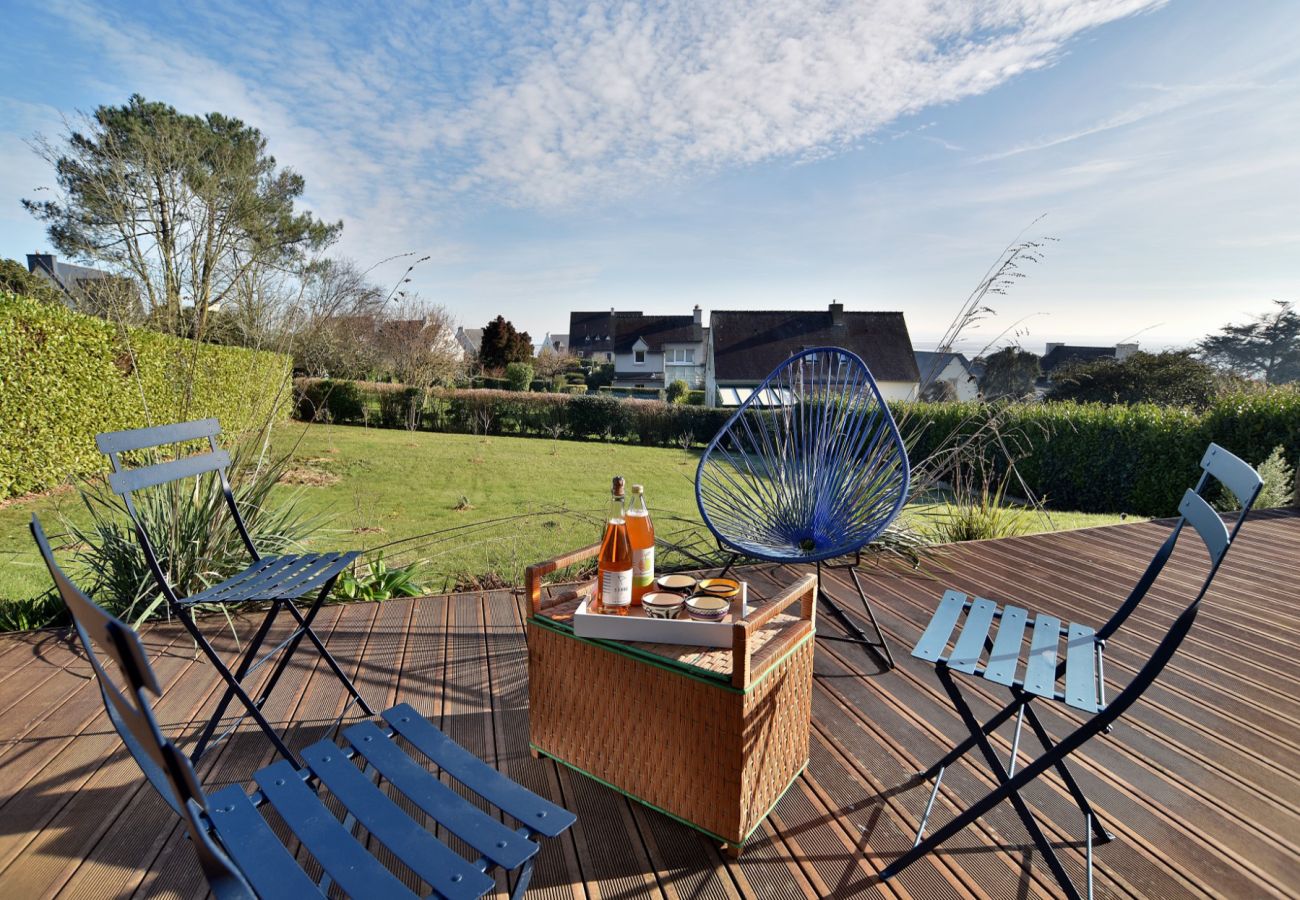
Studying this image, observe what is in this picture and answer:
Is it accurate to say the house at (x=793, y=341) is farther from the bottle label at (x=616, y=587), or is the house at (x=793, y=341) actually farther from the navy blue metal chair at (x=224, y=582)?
the bottle label at (x=616, y=587)

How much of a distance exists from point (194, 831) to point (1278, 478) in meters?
7.72

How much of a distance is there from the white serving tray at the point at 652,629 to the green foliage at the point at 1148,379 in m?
15.1

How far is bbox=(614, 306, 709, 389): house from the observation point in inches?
1350

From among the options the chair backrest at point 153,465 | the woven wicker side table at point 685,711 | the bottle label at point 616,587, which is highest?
the chair backrest at point 153,465

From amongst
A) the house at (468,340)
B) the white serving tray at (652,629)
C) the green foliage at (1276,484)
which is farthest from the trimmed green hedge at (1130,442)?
the house at (468,340)

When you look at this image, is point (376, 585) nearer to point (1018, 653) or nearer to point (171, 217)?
point (171, 217)

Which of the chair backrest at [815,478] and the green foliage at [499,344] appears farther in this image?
the green foliage at [499,344]

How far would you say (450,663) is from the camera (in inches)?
87.0

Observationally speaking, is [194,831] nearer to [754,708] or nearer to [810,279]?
[754,708]

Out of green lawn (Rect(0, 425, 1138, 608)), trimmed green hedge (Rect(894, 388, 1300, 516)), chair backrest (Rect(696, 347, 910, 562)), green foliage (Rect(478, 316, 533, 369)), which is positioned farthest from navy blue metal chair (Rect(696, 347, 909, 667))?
green foliage (Rect(478, 316, 533, 369))

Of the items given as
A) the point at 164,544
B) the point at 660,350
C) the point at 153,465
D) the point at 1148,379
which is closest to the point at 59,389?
the point at 164,544

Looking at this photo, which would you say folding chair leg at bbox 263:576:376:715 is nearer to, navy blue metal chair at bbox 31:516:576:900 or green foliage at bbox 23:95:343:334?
navy blue metal chair at bbox 31:516:576:900

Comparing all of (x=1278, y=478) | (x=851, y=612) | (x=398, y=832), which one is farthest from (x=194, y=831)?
(x=1278, y=478)

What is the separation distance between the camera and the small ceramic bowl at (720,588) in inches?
61.4
